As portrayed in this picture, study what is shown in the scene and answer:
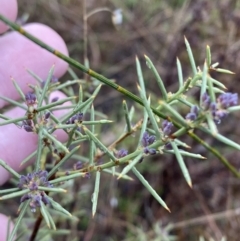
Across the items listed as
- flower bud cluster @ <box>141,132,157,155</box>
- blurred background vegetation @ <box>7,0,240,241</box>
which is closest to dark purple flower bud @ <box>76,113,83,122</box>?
flower bud cluster @ <box>141,132,157,155</box>

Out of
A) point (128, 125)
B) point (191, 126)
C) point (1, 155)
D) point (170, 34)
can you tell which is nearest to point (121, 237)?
point (1, 155)

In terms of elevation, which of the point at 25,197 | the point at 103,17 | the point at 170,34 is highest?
the point at 103,17

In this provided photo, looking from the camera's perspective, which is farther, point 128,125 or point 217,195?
point 217,195

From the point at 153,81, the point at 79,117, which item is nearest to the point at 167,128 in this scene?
the point at 79,117

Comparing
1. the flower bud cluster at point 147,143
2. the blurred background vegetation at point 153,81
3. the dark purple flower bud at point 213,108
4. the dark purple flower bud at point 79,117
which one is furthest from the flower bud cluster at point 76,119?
the blurred background vegetation at point 153,81

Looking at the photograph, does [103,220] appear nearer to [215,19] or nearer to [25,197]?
[215,19]

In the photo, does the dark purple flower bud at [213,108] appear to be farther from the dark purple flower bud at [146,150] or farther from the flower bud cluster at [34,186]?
the flower bud cluster at [34,186]
